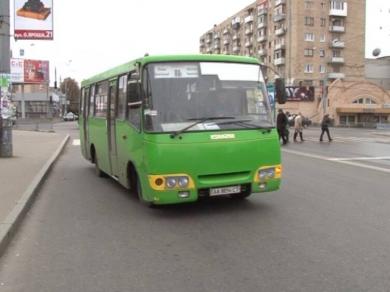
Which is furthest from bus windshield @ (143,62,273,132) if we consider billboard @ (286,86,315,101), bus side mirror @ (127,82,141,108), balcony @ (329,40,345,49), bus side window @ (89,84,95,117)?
balcony @ (329,40,345,49)

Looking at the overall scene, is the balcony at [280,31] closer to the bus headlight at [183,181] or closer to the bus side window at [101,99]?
the bus side window at [101,99]

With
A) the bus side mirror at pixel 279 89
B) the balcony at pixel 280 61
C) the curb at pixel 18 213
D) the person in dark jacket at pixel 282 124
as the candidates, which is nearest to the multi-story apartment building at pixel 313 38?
the balcony at pixel 280 61

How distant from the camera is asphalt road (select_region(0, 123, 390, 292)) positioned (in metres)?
5.35

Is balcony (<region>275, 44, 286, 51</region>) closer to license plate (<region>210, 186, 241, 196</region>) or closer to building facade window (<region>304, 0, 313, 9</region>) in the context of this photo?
building facade window (<region>304, 0, 313, 9</region>)

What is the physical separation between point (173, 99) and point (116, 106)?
2.28m

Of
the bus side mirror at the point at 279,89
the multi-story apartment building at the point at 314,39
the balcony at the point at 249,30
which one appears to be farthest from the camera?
the balcony at the point at 249,30

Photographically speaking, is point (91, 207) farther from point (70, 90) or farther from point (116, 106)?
point (70, 90)

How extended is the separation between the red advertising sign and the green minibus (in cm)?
7251

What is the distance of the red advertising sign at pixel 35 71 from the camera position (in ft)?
255

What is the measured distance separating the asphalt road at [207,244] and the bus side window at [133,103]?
145cm

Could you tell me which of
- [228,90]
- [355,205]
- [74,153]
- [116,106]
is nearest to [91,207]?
[116,106]

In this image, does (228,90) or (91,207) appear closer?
(228,90)

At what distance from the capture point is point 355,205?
9.18 metres

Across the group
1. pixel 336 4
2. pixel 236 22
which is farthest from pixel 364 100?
pixel 236 22
